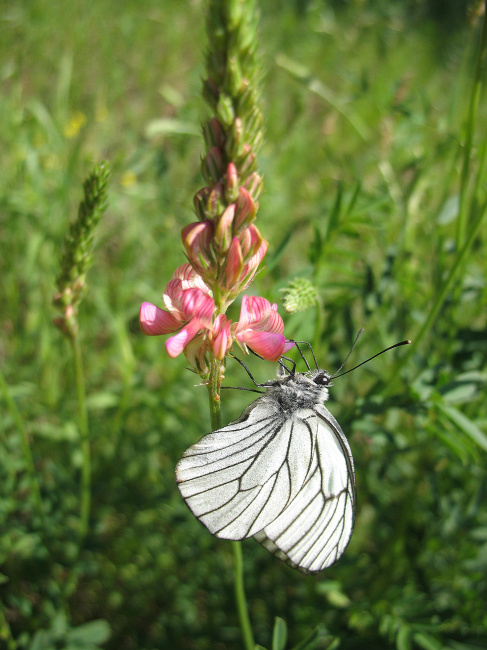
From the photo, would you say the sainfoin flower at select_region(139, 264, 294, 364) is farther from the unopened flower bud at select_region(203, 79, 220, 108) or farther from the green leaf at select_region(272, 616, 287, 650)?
the green leaf at select_region(272, 616, 287, 650)

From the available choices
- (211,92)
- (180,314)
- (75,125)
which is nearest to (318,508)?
(180,314)

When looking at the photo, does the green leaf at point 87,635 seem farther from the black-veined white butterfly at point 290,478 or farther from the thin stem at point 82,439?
the black-veined white butterfly at point 290,478

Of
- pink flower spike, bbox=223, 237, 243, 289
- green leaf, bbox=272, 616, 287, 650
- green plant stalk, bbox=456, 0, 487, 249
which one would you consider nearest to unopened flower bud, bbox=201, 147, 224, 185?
pink flower spike, bbox=223, 237, 243, 289

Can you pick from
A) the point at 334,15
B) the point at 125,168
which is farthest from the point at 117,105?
the point at 334,15

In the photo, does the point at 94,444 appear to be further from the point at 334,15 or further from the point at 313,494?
the point at 334,15

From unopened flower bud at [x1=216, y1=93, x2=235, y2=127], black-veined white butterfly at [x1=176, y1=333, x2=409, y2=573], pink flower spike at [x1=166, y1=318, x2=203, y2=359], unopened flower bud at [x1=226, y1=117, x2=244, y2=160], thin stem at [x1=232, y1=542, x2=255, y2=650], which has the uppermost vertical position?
unopened flower bud at [x1=216, y1=93, x2=235, y2=127]

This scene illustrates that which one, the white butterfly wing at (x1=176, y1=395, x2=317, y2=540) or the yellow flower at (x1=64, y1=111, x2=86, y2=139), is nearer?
the white butterfly wing at (x1=176, y1=395, x2=317, y2=540)
